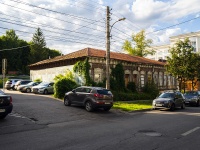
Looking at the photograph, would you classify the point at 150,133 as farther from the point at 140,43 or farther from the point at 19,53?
the point at 19,53

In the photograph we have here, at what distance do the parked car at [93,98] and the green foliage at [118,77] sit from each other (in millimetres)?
10529

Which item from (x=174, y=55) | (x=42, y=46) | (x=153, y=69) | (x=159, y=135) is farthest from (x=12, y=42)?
Result: (x=159, y=135)

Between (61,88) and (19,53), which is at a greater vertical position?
(19,53)

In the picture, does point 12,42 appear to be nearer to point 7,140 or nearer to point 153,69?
point 153,69

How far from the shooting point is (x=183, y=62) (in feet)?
101

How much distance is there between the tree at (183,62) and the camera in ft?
99.4

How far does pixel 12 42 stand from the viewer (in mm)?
71625

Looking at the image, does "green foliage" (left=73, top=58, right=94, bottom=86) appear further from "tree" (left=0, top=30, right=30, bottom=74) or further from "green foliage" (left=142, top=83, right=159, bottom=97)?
"tree" (left=0, top=30, right=30, bottom=74)

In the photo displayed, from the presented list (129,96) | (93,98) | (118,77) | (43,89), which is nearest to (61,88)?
(43,89)

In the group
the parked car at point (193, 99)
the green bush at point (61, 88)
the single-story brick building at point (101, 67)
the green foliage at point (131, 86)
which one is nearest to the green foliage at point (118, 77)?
the single-story brick building at point (101, 67)

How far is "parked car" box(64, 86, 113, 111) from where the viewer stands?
15.2 metres

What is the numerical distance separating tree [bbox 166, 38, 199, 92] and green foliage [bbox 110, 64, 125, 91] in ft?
26.2

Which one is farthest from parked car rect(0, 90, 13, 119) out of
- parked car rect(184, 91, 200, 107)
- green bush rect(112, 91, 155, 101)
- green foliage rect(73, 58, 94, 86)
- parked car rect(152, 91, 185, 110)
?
parked car rect(184, 91, 200, 107)

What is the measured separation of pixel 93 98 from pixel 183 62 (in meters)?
19.8
